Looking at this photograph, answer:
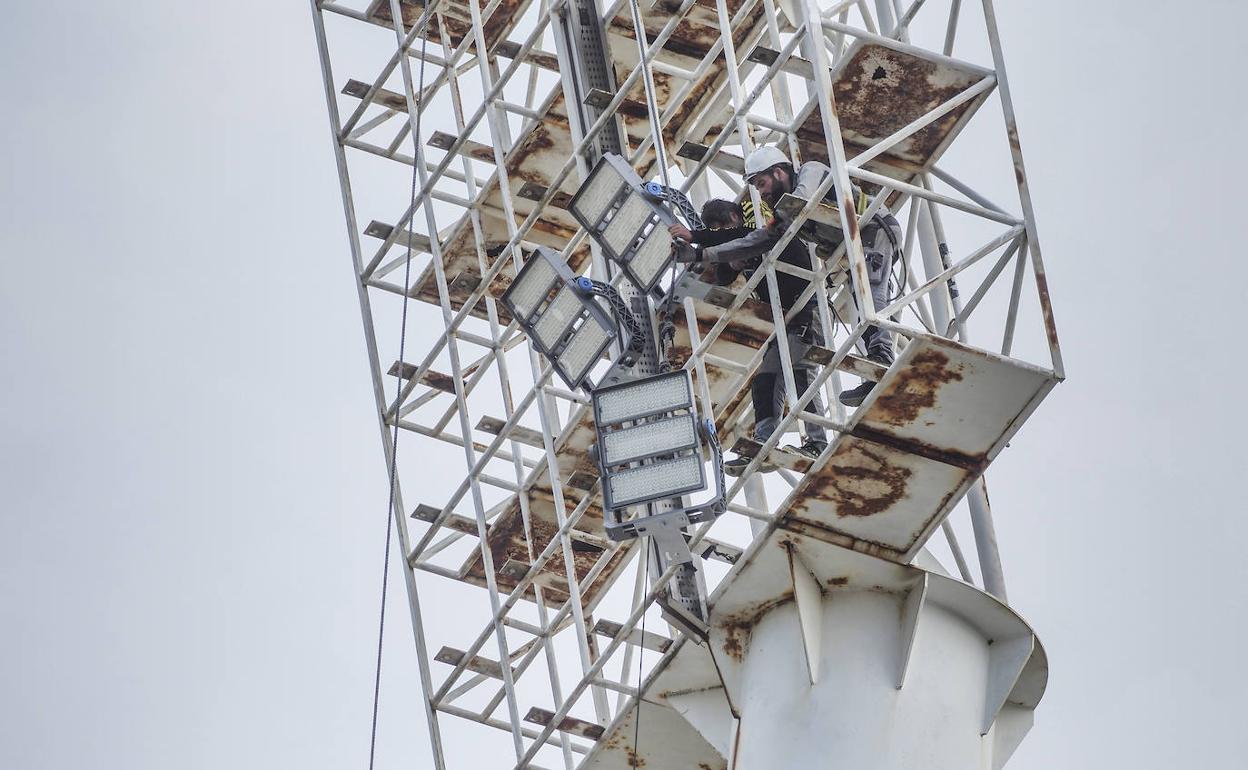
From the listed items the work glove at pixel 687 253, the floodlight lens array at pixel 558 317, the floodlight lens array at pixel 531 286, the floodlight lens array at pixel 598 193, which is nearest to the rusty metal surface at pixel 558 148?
the floodlight lens array at pixel 598 193

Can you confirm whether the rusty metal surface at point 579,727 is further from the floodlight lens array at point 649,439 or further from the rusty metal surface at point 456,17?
the rusty metal surface at point 456,17

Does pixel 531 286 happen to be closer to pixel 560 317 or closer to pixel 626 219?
pixel 560 317

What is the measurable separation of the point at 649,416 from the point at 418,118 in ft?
20.4

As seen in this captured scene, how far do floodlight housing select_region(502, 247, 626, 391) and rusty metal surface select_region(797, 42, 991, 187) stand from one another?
2254 millimetres

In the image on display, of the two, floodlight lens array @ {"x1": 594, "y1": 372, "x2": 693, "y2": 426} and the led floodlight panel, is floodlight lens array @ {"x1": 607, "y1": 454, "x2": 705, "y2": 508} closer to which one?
the led floodlight panel

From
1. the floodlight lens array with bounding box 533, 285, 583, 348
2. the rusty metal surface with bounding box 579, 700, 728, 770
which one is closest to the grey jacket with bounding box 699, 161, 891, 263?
the floodlight lens array with bounding box 533, 285, 583, 348

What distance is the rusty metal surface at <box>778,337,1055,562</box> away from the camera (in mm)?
19750

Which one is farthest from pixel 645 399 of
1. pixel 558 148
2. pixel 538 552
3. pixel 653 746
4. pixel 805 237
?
pixel 558 148

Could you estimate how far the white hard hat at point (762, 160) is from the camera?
69.7ft

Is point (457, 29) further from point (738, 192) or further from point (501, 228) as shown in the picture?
point (738, 192)

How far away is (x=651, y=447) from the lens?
20.3 metres

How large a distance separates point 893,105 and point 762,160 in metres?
1.42

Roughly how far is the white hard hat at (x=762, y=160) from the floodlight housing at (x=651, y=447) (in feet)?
6.07

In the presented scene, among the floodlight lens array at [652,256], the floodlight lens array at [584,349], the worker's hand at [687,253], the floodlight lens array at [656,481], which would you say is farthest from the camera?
the floodlight lens array at [584,349]
